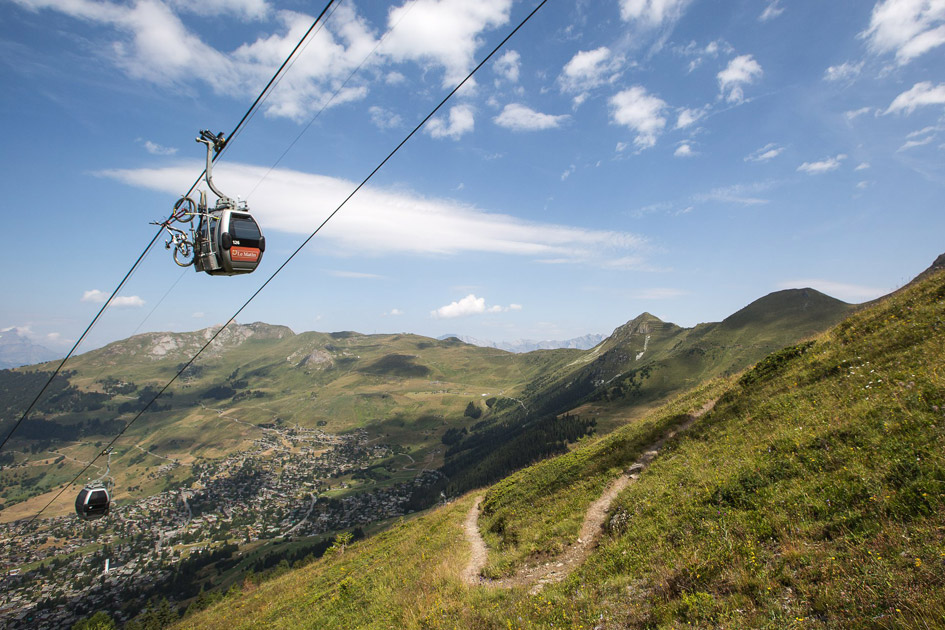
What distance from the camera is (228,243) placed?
15719 millimetres

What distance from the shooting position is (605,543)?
1504cm

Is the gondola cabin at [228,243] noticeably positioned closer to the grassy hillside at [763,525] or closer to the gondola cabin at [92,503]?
the grassy hillside at [763,525]

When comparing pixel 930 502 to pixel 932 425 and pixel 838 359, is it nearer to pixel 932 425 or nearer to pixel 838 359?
pixel 932 425

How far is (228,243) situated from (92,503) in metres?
25.6

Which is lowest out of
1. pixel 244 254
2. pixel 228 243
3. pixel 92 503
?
pixel 92 503

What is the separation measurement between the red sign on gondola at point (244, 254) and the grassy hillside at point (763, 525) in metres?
15.9

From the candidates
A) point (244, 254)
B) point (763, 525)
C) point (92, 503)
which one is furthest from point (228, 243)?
point (92, 503)

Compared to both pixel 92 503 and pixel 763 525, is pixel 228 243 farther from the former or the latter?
pixel 92 503

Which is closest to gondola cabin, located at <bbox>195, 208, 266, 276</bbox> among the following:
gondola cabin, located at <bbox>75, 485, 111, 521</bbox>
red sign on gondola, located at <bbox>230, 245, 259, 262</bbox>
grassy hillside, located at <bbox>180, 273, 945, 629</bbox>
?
red sign on gondola, located at <bbox>230, 245, 259, 262</bbox>

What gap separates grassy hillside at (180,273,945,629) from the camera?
8.18 metres

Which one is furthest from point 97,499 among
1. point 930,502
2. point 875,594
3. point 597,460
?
point 930,502

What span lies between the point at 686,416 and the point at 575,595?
21260mm

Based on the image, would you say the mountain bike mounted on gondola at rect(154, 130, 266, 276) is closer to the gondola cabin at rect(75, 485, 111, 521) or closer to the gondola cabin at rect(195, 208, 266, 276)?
the gondola cabin at rect(195, 208, 266, 276)

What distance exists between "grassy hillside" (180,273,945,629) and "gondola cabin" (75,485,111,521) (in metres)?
13.4
